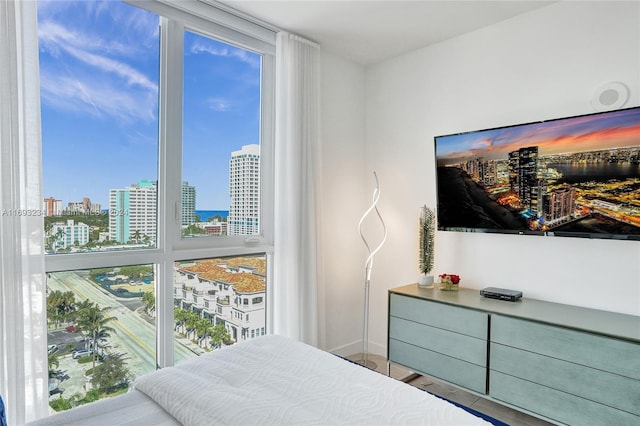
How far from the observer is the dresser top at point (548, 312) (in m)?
1.98

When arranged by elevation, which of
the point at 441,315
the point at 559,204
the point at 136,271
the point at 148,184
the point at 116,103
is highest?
the point at 116,103

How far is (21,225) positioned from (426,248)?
2563mm

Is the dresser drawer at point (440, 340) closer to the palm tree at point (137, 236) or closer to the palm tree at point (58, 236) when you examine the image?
the palm tree at point (137, 236)

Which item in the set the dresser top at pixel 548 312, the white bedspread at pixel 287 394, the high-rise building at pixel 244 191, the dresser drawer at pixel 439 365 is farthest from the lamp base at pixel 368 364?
the white bedspread at pixel 287 394

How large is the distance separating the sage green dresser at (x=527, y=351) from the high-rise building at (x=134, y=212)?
1769 mm

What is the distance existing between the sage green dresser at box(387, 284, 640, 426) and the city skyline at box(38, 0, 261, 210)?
1.71 m

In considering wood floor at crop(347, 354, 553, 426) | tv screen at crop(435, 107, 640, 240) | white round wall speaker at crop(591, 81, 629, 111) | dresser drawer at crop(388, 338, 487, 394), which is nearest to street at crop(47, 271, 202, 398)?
dresser drawer at crop(388, 338, 487, 394)

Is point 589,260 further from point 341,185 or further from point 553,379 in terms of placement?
point 341,185

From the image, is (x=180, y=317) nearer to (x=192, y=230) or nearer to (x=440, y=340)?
(x=192, y=230)

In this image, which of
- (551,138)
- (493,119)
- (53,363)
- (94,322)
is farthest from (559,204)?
(53,363)

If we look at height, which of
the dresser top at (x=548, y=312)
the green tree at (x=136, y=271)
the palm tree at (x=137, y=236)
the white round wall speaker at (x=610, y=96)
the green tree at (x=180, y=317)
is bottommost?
the green tree at (x=180, y=317)

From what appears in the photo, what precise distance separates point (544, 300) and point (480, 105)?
1.47 metres

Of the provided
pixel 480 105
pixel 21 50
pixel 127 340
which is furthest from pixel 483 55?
pixel 127 340

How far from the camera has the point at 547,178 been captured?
2.44m
